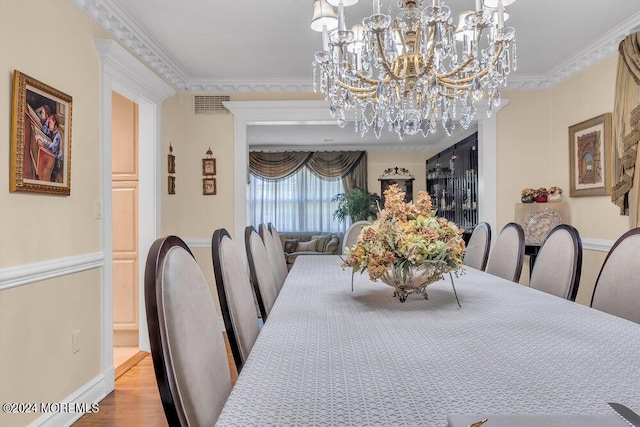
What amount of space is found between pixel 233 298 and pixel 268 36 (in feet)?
7.82

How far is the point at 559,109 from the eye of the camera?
4.08m

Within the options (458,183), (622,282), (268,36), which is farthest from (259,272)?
(458,183)

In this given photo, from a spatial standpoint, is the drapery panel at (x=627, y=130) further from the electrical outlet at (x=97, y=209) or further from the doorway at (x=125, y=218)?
the doorway at (x=125, y=218)

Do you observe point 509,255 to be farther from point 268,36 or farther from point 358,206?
point 358,206

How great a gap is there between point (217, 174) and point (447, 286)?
9.50ft

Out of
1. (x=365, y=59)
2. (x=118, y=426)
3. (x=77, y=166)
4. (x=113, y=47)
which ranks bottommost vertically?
(x=118, y=426)

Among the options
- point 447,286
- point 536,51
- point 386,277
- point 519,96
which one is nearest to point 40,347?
point 386,277

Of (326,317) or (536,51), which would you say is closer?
(326,317)

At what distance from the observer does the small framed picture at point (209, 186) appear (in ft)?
14.0

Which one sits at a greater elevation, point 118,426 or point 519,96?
point 519,96

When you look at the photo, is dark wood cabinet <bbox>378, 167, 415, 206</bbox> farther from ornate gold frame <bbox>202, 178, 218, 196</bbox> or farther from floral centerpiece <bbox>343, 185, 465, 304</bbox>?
floral centerpiece <bbox>343, 185, 465, 304</bbox>

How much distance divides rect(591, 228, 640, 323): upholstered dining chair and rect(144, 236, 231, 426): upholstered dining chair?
151cm

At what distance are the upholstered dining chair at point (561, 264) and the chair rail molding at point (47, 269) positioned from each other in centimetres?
245

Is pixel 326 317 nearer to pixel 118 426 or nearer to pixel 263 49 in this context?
pixel 118 426
